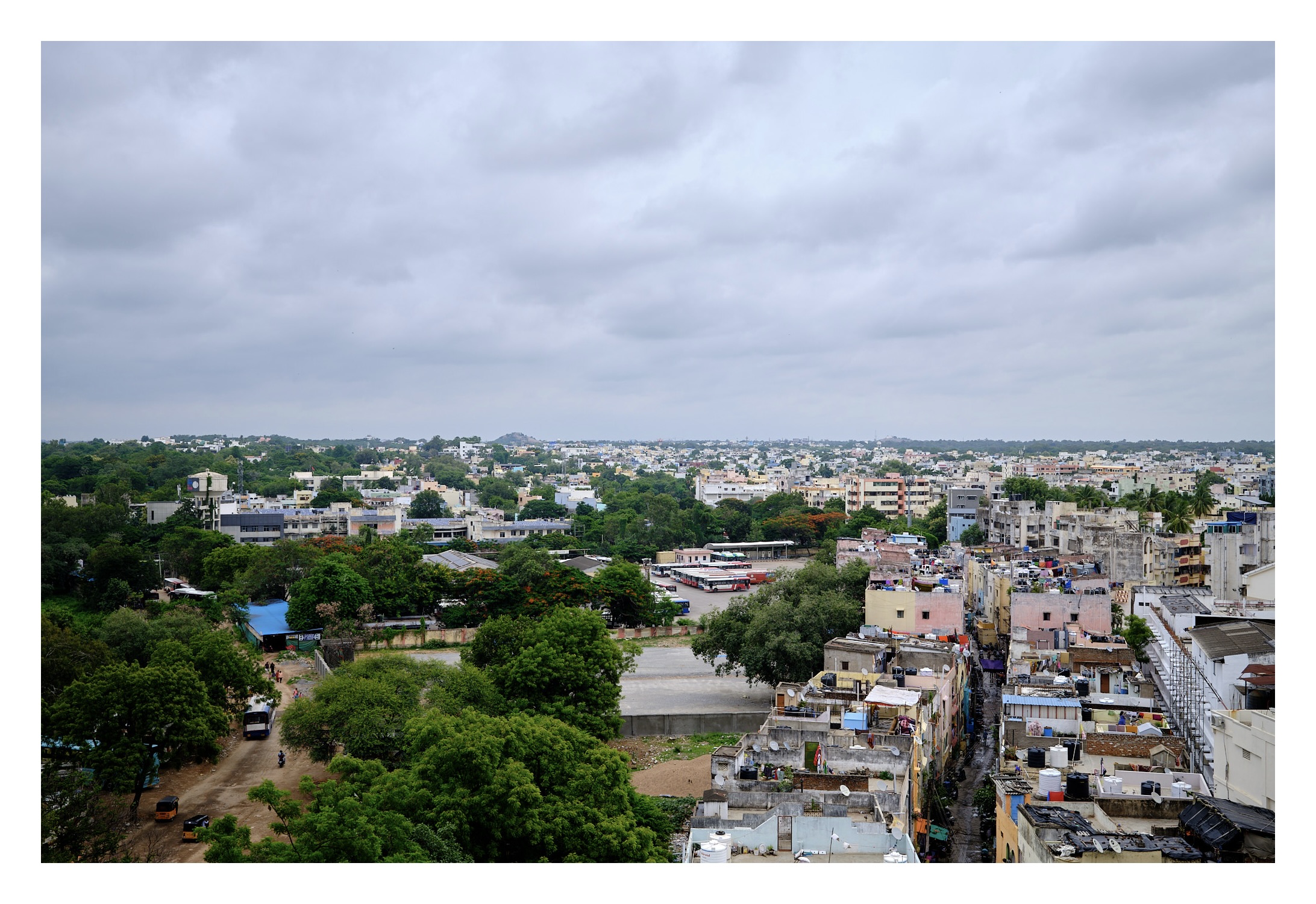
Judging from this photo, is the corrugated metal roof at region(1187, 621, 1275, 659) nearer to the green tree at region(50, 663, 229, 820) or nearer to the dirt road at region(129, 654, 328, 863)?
the dirt road at region(129, 654, 328, 863)

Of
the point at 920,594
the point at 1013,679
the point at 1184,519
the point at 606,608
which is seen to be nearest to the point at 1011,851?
the point at 1013,679

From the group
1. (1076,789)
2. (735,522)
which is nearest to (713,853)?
(1076,789)

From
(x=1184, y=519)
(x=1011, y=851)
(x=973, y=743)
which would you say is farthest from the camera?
(x=1184, y=519)

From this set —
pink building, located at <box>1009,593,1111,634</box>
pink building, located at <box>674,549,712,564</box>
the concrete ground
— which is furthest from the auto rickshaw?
pink building, located at <box>674,549,712,564</box>

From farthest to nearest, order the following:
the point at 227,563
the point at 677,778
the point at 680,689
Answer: the point at 227,563 < the point at 680,689 < the point at 677,778

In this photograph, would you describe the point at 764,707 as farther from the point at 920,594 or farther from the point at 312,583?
the point at 312,583

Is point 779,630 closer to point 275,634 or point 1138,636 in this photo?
point 1138,636
